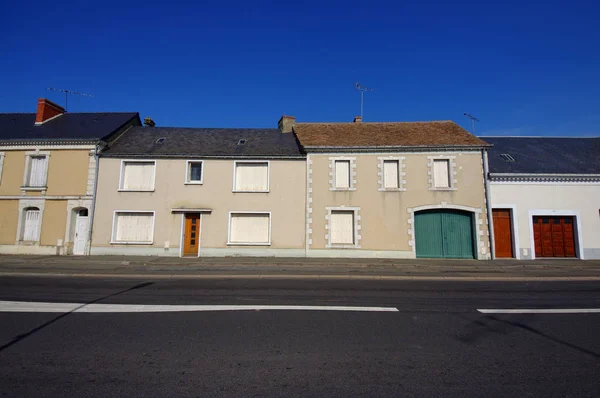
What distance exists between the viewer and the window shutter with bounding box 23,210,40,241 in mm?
15945

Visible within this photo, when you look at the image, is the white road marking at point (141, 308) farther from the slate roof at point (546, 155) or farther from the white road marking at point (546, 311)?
the slate roof at point (546, 155)

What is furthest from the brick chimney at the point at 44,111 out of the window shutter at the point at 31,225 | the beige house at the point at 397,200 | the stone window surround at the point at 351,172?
the stone window surround at the point at 351,172

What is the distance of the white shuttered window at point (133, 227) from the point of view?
15.9 metres

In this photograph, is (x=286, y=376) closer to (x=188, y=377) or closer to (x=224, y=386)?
(x=224, y=386)

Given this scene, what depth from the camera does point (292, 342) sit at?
14.2 ft

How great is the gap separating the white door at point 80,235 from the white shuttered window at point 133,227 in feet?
5.38

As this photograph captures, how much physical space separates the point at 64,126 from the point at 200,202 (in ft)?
32.1

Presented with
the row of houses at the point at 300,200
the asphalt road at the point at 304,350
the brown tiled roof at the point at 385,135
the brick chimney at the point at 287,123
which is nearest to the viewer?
the asphalt road at the point at 304,350

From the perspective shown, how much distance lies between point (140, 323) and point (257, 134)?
15610 millimetres

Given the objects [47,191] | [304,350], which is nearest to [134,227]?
[47,191]

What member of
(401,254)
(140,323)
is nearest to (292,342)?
(140,323)

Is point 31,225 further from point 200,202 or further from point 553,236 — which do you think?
point 553,236

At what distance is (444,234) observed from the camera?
15641 millimetres

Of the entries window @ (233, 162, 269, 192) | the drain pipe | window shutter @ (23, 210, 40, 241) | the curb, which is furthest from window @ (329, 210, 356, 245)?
window shutter @ (23, 210, 40, 241)
